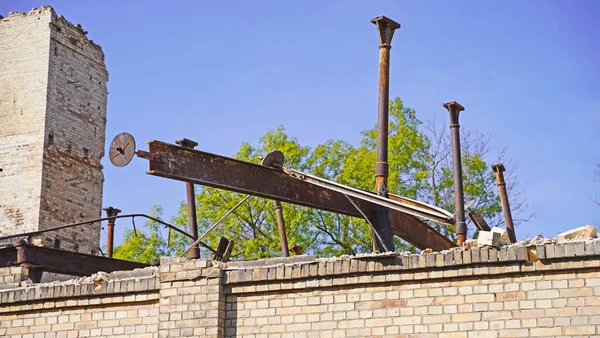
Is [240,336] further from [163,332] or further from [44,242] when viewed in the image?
[44,242]

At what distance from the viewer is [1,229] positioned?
25.7m

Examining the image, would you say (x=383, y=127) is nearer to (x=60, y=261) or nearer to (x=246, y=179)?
(x=246, y=179)

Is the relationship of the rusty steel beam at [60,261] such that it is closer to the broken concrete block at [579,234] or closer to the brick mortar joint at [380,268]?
the brick mortar joint at [380,268]

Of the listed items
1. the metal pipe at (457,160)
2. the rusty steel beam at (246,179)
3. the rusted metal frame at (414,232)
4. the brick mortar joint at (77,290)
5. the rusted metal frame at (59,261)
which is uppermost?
the metal pipe at (457,160)

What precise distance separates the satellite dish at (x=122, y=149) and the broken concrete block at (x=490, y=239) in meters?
4.24

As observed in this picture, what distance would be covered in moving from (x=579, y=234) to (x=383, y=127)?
4386mm

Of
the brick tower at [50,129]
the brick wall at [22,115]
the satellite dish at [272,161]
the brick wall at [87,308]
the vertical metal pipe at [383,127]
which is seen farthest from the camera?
the brick tower at [50,129]

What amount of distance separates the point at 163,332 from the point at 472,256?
352cm

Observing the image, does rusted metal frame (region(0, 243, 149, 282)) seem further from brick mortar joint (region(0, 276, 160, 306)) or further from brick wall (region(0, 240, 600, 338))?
brick wall (region(0, 240, 600, 338))

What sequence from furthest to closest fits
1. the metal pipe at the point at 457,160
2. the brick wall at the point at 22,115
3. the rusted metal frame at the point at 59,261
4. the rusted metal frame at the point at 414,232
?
1. the brick wall at the point at 22,115
2. the metal pipe at the point at 457,160
3. the rusted metal frame at the point at 414,232
4. the rusted metal frame at the point at 59,261

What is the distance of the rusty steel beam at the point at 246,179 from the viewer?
10773mm

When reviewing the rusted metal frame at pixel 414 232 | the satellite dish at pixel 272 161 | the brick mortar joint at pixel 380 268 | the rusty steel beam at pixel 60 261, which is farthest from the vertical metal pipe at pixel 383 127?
the rusty steel beam at pixel 60 261

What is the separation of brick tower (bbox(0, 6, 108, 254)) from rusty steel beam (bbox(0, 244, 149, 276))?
11.1 metres

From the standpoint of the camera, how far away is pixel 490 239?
28.6 ft
